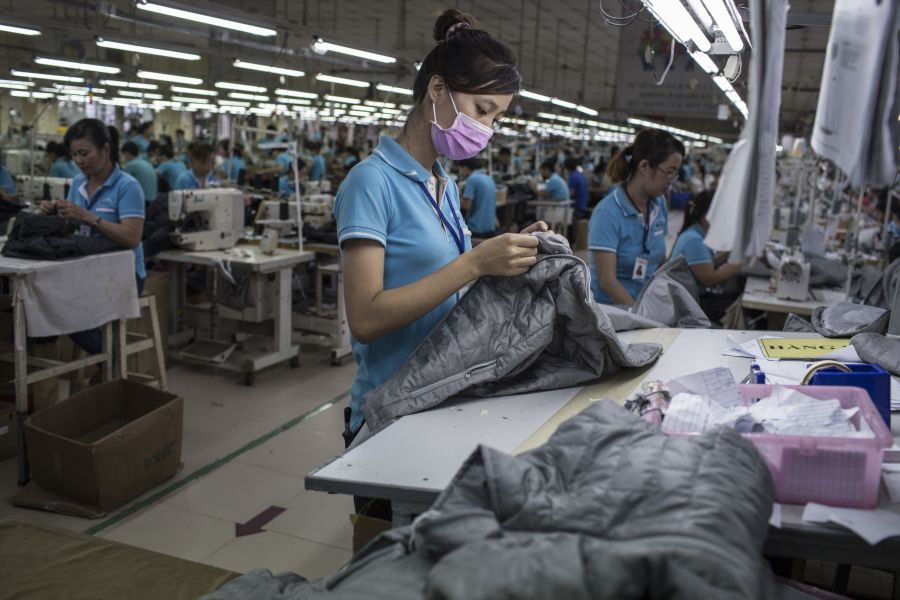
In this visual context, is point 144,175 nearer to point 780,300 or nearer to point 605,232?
point 605,232

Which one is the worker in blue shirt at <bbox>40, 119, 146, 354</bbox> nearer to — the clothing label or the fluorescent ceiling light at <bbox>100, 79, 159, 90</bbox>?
the clothing label

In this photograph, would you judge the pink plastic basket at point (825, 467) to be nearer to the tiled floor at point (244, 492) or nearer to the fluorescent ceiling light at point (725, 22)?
the fluorescent ceiling light at point (725, 22)

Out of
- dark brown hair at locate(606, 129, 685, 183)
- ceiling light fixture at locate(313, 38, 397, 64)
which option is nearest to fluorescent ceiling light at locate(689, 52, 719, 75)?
dark brown hair at locate(606, 129, 685, 183)

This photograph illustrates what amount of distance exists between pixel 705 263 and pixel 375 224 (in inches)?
118

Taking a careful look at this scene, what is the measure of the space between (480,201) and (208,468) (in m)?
6.27

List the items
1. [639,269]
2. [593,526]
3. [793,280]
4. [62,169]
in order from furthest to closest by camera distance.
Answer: [62,169], [793,280], [639,269], [593,526]

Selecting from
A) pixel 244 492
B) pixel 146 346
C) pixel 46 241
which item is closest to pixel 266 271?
pixel 146 346

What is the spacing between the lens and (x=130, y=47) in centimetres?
701

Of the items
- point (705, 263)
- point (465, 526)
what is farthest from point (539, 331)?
point (705, 263)

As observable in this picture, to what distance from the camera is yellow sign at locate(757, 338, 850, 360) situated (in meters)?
2.04

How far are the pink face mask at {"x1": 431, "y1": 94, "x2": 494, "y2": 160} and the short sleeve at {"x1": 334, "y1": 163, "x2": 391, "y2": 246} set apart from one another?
0.19 meters

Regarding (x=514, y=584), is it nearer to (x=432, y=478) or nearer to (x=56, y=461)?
(x=432, y=478)

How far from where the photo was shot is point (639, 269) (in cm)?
338

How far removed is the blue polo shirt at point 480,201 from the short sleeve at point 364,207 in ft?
25.4
